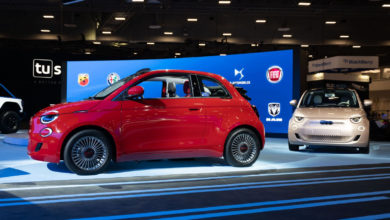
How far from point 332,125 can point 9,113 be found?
35.9 ft

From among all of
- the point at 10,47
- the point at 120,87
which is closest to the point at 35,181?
the point at 120,87

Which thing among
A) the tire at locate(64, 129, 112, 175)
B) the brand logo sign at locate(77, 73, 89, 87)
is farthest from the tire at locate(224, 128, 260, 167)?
the brand logo sign at locate(77, 73, 89, 87)

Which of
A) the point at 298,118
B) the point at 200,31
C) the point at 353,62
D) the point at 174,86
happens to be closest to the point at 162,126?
the point at 174,86

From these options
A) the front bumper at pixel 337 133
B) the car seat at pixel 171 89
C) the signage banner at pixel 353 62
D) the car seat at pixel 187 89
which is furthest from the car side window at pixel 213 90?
the signage banner at pixel 353 62

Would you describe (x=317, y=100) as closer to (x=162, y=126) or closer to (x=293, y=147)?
(x=293, y=147)

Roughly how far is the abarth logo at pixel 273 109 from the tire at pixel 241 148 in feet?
20.0

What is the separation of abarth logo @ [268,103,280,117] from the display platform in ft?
10.6

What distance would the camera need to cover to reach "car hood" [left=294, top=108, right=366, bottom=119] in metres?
9.62

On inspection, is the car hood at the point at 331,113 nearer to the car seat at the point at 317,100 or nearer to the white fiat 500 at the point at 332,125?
the white fiat 500 at the point at 332,125

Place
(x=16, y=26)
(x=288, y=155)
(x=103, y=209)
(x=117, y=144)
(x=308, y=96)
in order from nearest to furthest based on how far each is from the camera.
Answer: (x=103, y=209), (x=117, y=144), (x=288, y=155), (x=308, y=96), (x=16, y=26)

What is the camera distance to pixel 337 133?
954 cm

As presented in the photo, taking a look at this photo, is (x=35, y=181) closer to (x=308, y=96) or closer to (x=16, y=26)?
(x=308, y=96)

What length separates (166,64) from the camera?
14523 mm

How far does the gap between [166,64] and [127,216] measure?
10.7 meters
